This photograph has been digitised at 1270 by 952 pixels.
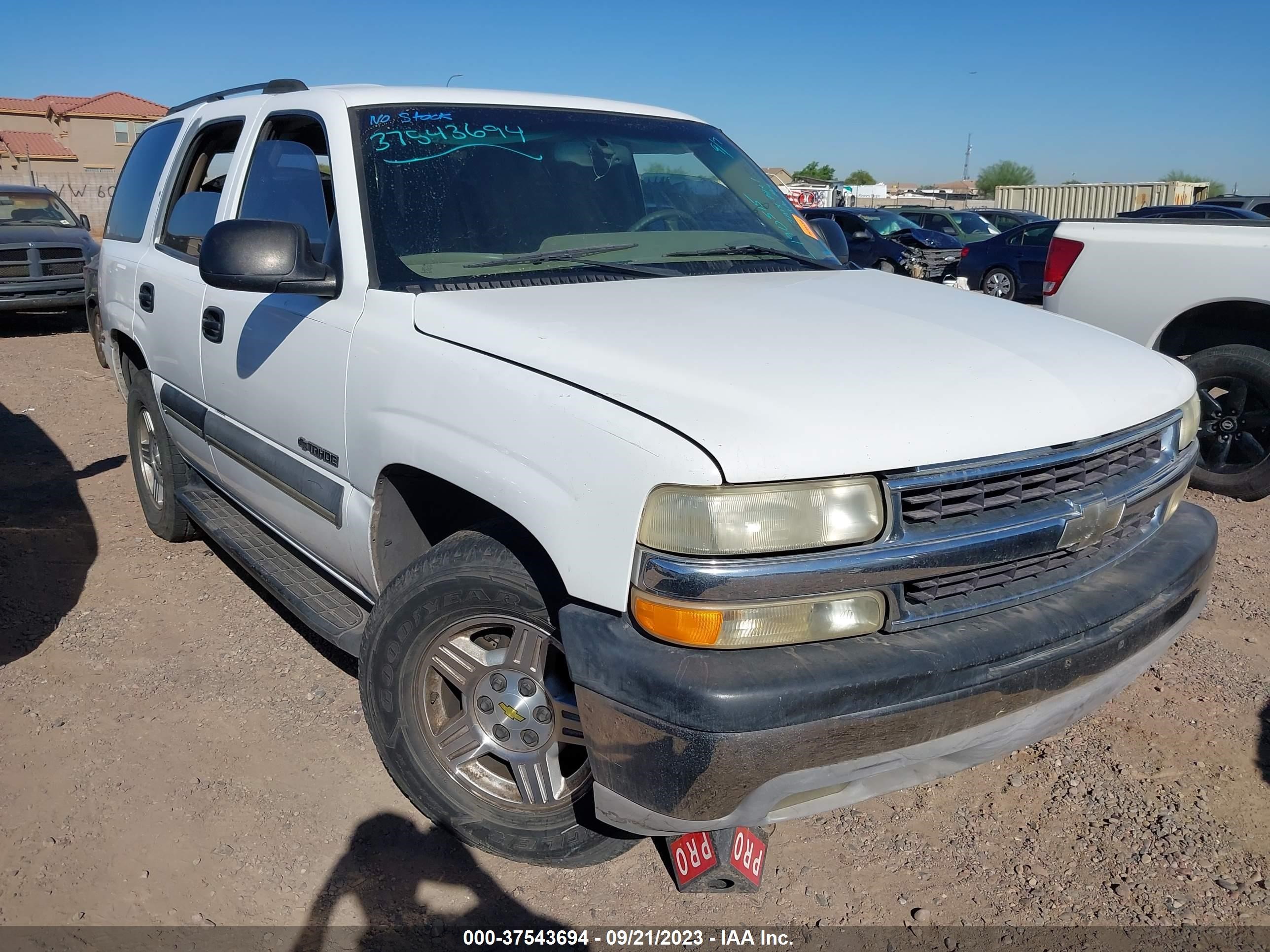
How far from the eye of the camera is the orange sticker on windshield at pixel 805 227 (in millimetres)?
3781

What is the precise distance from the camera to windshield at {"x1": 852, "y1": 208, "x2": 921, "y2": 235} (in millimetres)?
19180

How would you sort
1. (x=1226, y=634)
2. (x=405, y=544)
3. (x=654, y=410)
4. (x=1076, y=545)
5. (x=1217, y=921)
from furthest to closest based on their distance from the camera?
1. (x=1226, y=634)
2. (x=405, y=544)
3. (x=1217, y=921)
4. (x=1076, y=545)
5. (x=654, y=410)

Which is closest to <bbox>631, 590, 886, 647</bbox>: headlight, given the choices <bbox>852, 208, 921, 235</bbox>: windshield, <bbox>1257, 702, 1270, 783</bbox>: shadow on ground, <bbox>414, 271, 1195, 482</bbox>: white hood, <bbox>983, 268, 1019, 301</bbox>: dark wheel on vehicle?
<bbox>414, 271, 1195, 482</bbox>: white hood

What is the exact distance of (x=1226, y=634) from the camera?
4.07 metres

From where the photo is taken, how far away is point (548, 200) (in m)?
3.19

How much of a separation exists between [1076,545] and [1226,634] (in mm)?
2269

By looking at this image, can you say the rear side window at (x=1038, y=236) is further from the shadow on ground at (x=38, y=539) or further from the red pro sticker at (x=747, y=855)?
the red pro sticker at (x=747, y=855)

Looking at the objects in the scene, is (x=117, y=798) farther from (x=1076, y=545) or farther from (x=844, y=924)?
(x=1076, y=545)

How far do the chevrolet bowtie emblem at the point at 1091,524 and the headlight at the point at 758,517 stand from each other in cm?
52

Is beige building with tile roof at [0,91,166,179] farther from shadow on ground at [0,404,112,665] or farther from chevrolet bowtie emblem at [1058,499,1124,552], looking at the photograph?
chevrolet bowtie emblem at [1058,499,1124,552]

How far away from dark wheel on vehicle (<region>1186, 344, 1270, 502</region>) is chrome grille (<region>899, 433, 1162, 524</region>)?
382 centimetres

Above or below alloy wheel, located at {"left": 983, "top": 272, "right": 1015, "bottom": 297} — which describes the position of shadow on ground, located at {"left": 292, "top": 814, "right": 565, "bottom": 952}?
below

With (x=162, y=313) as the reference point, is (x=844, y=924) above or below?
below

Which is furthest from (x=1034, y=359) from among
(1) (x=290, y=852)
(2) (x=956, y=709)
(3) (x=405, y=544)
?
(1) (x=290, y=852)
